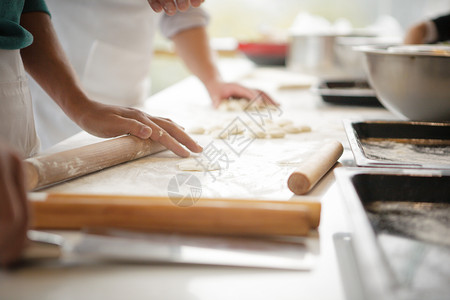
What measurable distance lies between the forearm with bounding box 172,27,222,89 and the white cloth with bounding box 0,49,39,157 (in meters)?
0.93

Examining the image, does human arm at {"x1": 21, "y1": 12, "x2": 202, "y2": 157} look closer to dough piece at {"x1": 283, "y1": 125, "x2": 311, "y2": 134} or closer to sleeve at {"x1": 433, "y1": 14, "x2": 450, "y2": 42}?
dough piece at {"x1": 283, "y1": 125, "x2": 311, "y2": 134}

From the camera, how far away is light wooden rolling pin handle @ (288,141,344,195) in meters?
0.73

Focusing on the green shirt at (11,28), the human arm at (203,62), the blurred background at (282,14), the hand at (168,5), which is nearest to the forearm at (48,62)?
the green shirt at (11,28)

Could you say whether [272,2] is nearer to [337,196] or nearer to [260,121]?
[260,121]

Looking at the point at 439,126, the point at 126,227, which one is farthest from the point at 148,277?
the point at 439,126

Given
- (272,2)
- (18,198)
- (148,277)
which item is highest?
(18,198)

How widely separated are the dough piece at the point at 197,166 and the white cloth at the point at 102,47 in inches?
35.6

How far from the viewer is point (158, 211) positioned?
1.80 feet

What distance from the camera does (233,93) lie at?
167 cm

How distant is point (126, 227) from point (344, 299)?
28 centimetres

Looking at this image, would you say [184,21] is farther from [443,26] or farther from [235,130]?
[443,26]

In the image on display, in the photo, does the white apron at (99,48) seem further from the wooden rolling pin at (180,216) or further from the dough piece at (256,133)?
the wooden rolling pin at (180,216)

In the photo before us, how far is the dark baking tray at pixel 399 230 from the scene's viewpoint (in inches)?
16.8

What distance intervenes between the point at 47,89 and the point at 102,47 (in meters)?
0.68
